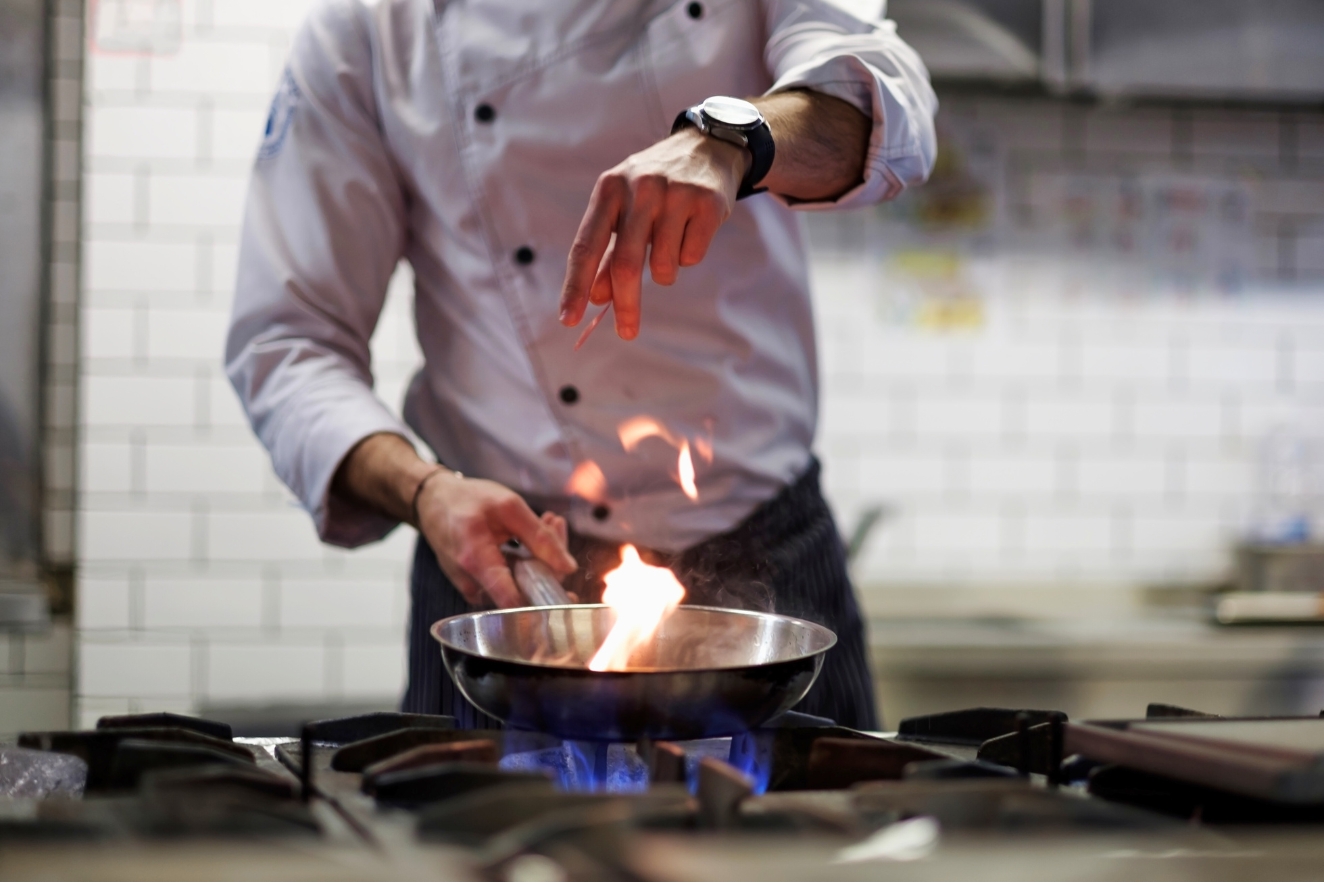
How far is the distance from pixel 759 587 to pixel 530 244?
421mm

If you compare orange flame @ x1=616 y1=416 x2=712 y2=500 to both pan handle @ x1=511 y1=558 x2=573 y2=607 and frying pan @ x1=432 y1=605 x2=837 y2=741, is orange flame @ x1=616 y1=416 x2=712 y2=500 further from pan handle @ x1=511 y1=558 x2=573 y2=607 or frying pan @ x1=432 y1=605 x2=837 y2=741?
frying pan @ x1=432 y1=605 x2=837 y2=741

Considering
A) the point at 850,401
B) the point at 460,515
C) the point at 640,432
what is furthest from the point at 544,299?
the point at 850,401

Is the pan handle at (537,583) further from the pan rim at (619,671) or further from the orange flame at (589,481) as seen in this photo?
the orange flame at (589,481)

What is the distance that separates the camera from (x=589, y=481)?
1217 mm

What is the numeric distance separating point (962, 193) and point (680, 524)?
1587mm

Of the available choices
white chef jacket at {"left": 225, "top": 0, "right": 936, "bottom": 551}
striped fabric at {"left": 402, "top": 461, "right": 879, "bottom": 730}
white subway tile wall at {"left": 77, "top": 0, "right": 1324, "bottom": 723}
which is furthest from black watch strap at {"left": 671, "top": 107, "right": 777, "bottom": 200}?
white subway tile wall at {"left": 77, "top": 0, "right": 1324, "bottom": 723}

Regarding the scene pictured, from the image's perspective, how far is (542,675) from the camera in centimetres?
67

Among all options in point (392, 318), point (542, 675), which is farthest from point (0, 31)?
point (542, 675)

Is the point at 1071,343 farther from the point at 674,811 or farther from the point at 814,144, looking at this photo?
the point at 674,811

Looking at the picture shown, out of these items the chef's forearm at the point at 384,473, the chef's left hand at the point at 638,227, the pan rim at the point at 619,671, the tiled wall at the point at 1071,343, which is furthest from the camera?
the tiled wall at the point at 1071,343

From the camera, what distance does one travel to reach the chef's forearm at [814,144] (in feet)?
3.27

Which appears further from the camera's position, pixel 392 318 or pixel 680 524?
pixel 392 318

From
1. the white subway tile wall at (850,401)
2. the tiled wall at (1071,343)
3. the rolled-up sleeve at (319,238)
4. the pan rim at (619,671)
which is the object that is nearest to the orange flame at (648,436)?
the rolled-up sleeve at (319,238)

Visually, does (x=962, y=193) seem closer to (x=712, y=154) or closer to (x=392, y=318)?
(x=392, y=318)
